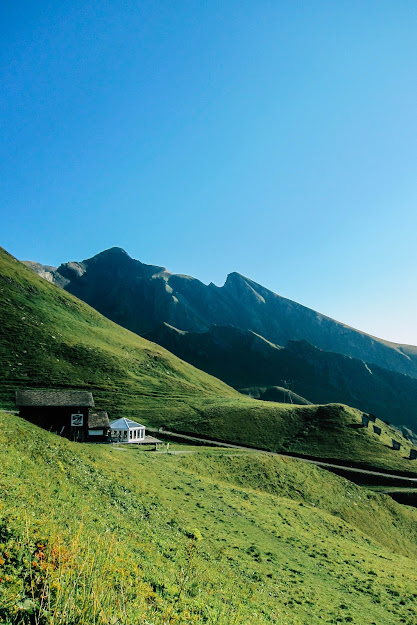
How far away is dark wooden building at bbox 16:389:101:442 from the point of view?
60.5 metres

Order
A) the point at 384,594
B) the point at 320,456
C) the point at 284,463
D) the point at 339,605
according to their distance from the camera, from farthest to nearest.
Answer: the point at 320,456 → the point at 284,463 → the point at 384,594 → the point at 339,605

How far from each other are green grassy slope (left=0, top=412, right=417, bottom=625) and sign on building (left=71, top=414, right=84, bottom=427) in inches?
999

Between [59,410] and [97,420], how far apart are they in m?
9.78

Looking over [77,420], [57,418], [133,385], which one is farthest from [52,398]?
[133,385]

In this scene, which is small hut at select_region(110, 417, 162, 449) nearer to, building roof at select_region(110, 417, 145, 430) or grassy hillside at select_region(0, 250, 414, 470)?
building roof at select_region(110, 417, 145, 430)

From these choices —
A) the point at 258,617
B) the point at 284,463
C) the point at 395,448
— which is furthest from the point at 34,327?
the point at 258,617

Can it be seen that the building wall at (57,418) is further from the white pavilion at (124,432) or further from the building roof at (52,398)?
the white pavilion at (124,432)

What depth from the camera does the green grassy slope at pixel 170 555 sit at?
25.6 ft

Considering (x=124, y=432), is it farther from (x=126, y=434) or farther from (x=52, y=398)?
(x=52, y=398)

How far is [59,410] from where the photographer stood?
6244 centimetres

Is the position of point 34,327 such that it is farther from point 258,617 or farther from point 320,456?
point 258,617

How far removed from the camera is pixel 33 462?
20297 millimetres

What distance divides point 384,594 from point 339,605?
5985mm

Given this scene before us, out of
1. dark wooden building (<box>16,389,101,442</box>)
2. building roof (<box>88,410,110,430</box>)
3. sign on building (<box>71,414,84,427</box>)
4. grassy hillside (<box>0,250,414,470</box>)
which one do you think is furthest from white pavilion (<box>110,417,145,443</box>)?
grassy hillside (<box>0,250,414,470</box>)
